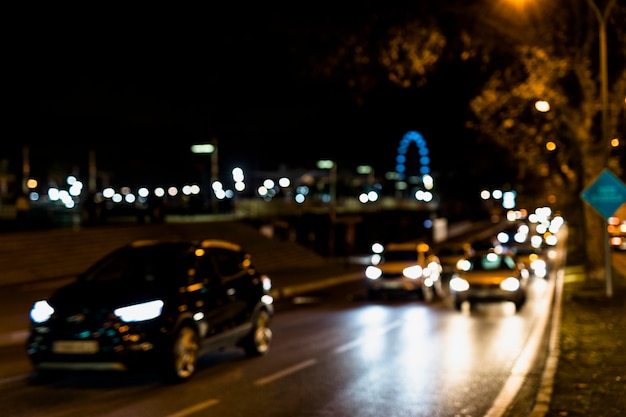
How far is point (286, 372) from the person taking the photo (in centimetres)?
1238

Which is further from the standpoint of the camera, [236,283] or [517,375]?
[236,283]

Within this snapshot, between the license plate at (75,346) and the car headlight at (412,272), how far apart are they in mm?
16918

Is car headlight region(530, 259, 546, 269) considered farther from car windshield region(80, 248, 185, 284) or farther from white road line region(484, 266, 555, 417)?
car windshield region(80, 248, 185, 284)

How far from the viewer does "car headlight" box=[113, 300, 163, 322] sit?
10.8 m

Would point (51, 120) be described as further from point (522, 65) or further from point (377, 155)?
point (377, 155)

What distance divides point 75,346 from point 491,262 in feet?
52.4

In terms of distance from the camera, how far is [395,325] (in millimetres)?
19297

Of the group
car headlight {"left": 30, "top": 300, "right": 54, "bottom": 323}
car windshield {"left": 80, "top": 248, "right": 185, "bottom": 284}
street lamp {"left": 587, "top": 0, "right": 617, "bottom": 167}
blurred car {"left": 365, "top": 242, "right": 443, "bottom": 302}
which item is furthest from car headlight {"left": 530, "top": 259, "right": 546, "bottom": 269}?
car headlight {"left": 30, "top": 300, "right": 54, "bottom": 323}

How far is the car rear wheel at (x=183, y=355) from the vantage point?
36.5ft

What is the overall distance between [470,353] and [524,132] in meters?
18.9

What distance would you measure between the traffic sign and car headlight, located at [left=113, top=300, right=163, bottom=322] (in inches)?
517

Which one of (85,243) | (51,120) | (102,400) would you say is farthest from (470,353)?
(51,120)

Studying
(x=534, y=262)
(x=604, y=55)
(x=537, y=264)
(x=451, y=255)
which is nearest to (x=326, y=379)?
(x=604, y=55)

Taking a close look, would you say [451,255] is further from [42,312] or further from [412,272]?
[42,312]
